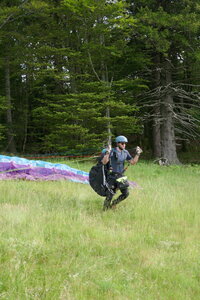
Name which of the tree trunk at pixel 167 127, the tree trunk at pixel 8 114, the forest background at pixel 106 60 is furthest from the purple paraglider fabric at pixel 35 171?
the tree trunk at pixel 8 114

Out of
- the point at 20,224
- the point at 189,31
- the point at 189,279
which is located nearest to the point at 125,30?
the point at 189,31

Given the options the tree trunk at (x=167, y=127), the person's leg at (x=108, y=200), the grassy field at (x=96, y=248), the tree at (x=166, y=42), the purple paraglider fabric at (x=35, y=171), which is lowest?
the grassy field at (x=96, y=248)

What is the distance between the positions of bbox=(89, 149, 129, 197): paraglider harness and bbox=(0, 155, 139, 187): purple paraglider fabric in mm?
3391

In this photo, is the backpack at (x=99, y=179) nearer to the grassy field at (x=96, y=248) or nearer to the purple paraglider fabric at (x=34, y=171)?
the grassy field at (x=96, y=248)

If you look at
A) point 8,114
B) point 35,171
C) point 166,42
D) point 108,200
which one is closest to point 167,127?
point 166,42

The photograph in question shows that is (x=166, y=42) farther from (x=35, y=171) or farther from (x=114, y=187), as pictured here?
(x=114, y=187)

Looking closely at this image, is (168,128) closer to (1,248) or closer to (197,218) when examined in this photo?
(197,218)

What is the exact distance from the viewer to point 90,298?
11.1 feet

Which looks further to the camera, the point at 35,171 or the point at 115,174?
the point at 35,171

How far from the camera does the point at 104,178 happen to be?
7215 mm

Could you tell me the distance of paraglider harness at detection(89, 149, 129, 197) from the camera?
23.7ft

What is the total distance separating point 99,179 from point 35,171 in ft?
14.3

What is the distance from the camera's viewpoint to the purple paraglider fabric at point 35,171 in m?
10.8

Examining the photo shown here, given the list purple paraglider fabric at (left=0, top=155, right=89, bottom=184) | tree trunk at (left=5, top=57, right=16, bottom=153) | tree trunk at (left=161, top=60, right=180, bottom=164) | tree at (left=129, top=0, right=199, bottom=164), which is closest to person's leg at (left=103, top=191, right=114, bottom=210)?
purple paraglider fabric at (left=0, top=155, right=89, bottom=184)
